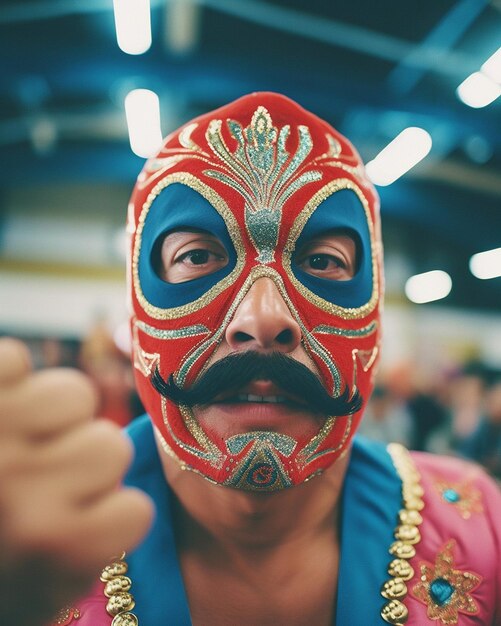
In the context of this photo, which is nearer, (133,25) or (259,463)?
(259,463)

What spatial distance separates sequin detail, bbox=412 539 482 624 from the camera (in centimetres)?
108

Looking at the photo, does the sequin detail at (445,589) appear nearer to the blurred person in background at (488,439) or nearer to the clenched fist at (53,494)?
the clenched fist at (53,494)

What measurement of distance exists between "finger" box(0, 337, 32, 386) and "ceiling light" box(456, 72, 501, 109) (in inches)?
193

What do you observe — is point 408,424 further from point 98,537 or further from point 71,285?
point 71,285

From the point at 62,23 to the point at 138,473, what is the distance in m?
5.21

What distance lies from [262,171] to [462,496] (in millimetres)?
881

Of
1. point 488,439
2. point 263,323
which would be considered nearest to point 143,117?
point 488,439

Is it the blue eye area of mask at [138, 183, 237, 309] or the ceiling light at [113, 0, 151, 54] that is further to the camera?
the ceiling light at [113, 0, 151, 54]

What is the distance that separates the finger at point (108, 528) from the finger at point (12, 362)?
0.57 feet

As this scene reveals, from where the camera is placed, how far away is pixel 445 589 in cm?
111

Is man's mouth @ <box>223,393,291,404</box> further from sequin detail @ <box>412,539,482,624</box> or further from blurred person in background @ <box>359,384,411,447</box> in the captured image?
blurred person in background @ <box>359,384,411,447</box>

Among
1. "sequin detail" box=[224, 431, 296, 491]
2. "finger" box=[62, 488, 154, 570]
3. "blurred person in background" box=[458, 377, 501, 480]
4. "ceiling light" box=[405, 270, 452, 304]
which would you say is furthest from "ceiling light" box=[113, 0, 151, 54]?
"ceiling light" box=[405, 270, 452, 304]

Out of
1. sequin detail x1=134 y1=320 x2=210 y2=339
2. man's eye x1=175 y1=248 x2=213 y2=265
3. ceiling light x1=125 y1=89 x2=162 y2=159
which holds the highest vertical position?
ceiling light x1=125 y1=89 x2=162 y2=159

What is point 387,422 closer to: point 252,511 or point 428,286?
point 252,511
